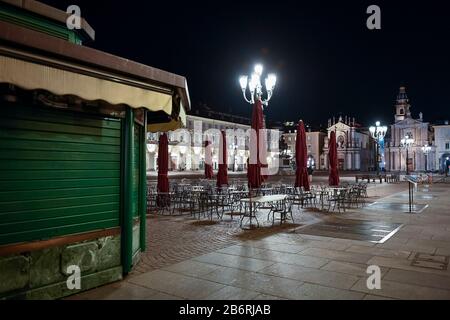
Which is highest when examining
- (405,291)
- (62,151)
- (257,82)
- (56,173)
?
(257,82)

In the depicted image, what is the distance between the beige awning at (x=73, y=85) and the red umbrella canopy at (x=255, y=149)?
20.0 feet

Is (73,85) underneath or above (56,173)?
above

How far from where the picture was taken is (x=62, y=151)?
461 centimetres

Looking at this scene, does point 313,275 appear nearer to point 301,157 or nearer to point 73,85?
point 73,85

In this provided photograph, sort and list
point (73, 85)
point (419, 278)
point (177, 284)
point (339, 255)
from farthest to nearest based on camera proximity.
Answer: point (339, 255)
point (419, 278)
point (177, 284)
point (73, 85)

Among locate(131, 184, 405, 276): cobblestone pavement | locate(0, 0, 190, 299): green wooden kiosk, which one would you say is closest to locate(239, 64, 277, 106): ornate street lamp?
locate(131, 184, 405, 276): cobblestone pavement

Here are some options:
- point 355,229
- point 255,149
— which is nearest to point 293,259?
point 355,229

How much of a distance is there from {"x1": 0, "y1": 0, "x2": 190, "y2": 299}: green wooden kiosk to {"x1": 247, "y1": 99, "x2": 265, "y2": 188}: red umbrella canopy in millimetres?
5761

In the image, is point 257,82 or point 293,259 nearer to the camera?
point 293,259

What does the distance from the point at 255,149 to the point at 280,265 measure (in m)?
5.89

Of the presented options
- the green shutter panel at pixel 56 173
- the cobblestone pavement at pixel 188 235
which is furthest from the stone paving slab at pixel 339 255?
the green shutter panel at pixel 56 173

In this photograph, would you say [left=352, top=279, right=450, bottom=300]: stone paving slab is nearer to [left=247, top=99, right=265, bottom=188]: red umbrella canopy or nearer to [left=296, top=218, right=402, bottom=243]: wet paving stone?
[left=296, top=218, right=402, bottom=243]: wet paving stone

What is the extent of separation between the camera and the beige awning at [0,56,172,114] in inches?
145

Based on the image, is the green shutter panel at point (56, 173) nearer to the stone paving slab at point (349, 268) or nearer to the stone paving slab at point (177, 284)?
the stone paving slab at point (177, 284)
